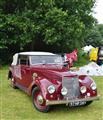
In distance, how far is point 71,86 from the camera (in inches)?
278

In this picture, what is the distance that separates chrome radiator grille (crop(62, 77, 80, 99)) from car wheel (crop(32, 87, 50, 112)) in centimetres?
66

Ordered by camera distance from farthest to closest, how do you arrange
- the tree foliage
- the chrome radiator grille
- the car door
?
the tree foliage, the car door, the chrome radiator grille

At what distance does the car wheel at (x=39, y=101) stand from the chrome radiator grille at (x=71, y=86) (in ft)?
2.18

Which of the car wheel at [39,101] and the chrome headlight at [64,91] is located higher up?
the chrome headlight at [64,91]

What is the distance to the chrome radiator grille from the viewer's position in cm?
698

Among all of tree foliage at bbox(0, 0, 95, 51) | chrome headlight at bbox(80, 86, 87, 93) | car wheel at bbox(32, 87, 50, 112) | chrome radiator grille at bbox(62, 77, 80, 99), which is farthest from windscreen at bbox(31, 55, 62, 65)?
tree foliage at bbox(0, 0, 95, 51)

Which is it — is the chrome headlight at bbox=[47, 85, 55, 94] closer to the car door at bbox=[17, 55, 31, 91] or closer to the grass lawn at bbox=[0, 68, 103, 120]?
the grass lawn at bbox=[0, 68, 103, 120]

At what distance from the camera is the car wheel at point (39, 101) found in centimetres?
699

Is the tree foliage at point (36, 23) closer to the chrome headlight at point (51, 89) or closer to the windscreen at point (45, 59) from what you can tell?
the windscreen at point (45, 59)

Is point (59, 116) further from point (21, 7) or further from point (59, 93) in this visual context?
point (21, 7)

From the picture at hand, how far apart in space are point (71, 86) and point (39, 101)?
995mm

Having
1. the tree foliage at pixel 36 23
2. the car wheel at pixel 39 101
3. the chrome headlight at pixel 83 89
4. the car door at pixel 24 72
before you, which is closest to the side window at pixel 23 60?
the car door at pixel 24 72

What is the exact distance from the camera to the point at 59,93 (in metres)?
6.84

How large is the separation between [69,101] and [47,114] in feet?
2.33
